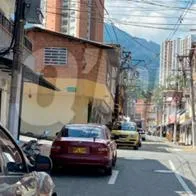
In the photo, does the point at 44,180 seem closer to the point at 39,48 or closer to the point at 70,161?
the point at 70,161

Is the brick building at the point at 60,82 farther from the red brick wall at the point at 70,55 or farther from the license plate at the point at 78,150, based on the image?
the license plate at the point at 78,150

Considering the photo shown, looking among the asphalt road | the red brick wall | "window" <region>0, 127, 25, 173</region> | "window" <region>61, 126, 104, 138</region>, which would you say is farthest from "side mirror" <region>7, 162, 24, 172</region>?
the red brick wall

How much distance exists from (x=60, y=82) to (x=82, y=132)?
22443mm

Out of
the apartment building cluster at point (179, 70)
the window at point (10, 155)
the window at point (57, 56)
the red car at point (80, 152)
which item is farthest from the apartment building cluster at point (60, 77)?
the window at point (10, 155)

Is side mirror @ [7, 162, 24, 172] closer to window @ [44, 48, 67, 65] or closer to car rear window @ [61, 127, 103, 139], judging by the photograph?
car rear window @ [61, 127, 103, 139]

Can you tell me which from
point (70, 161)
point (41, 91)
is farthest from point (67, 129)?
point (41, 91)

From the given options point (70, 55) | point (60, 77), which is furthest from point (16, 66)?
point (70, 55)

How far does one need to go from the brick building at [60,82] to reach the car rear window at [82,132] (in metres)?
21.5

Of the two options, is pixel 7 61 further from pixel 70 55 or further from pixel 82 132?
pixel 70 55

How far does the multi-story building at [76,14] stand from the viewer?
28.3 m

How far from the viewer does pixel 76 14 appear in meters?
30.3

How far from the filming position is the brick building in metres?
38.4

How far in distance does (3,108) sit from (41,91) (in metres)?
14.1

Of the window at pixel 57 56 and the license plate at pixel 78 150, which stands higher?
the window at pixel 57 56
